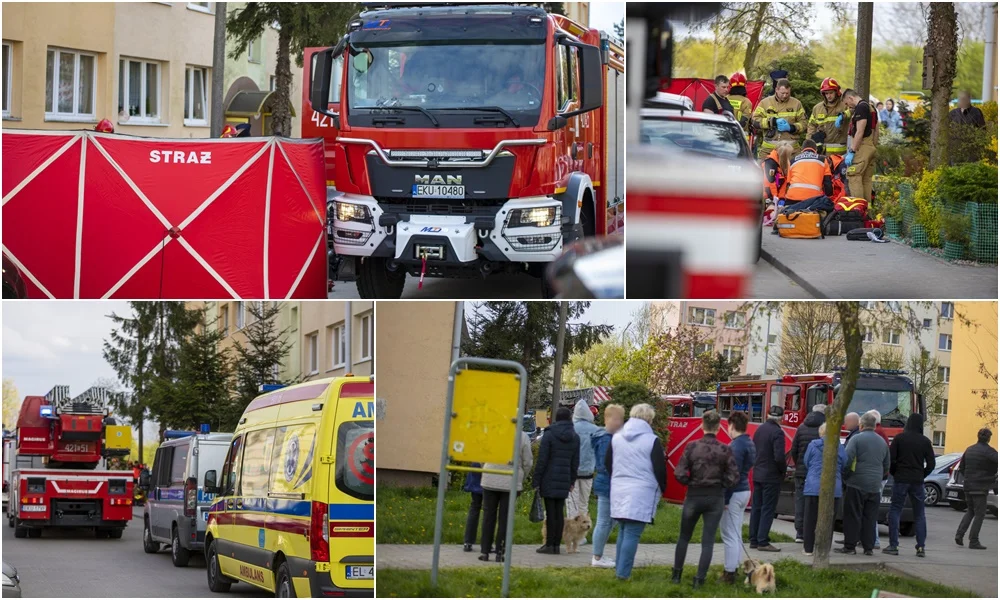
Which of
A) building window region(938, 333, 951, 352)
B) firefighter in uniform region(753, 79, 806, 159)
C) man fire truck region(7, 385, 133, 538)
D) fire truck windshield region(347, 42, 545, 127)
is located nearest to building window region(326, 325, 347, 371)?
fire truck windshield region(347, 42, 545, 127)

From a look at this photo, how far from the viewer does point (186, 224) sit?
32.1 feet

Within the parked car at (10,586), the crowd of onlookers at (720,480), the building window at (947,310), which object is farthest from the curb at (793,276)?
the parked car at (10,586)

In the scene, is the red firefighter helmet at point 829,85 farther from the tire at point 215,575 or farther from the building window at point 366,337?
the tire at point 215,575

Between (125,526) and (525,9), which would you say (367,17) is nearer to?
(525,9)

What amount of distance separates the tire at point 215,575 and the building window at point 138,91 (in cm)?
1602

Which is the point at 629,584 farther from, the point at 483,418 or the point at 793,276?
the point at 793,276

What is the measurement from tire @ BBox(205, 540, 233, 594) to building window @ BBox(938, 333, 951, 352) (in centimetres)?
623

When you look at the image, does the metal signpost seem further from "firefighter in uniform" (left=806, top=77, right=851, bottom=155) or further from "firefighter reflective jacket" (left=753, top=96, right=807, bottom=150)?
"firefighter in uniform" (left=806, top=77, right=851, bottom=155)

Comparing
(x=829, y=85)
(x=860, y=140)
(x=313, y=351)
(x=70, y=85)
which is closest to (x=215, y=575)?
(x=313, y=351)

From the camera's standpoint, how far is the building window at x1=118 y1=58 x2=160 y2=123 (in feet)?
78.0

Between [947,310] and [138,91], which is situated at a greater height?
[138,91]

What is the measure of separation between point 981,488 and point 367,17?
24.5 feet

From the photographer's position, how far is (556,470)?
28.6 ft

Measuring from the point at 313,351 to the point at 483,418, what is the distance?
8.42 ft
